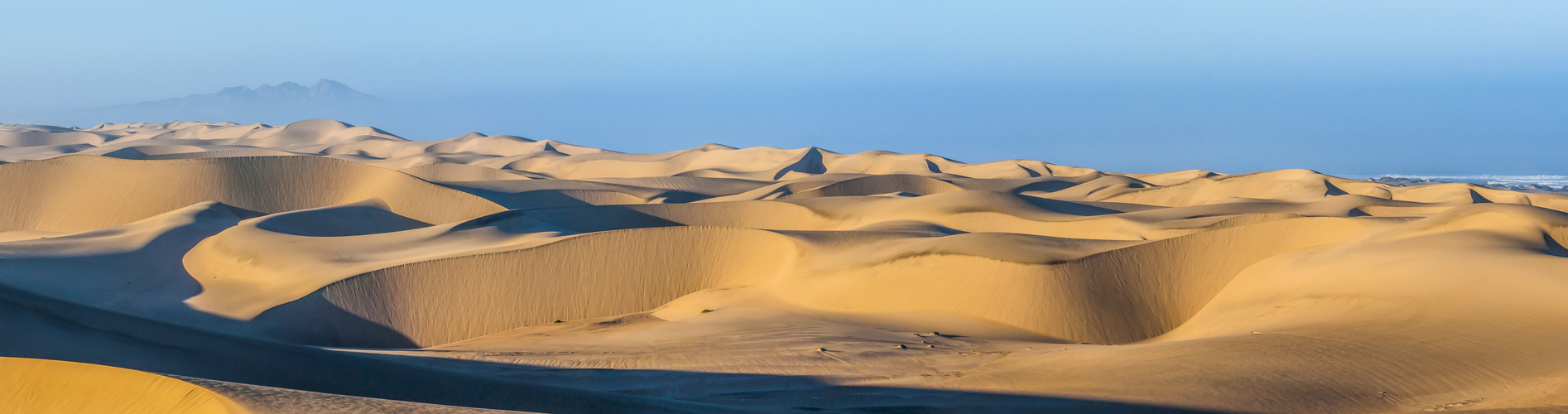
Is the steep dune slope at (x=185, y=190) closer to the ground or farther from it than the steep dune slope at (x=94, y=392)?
farther from it

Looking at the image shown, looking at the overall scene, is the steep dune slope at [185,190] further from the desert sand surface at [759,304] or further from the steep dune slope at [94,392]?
the steep dune slope at [94,392]

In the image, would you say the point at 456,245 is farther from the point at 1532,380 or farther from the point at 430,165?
the point at 430,165

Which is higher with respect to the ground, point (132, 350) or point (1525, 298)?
point (1525, 298)

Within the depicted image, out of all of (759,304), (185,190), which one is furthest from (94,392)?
(185,190)

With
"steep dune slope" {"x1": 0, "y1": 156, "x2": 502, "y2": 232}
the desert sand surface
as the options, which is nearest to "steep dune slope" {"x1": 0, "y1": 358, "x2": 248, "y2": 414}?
the desert sand surface

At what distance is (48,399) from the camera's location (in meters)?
4.41

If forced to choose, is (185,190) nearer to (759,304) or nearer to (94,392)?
(759,304)

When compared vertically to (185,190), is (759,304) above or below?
below

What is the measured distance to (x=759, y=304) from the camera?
14281 millimetres

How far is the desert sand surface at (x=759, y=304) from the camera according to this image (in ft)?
20.6

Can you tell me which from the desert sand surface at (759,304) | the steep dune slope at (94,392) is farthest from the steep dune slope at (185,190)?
the steep dune slope at (94,392)

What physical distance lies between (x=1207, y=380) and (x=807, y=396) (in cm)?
290

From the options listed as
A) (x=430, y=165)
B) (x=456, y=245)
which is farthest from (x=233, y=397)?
(x=430, y=165)

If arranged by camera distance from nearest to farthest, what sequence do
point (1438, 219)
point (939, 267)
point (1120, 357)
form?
point (1120, 357) → point (939, 267) → point (1438, 219)
